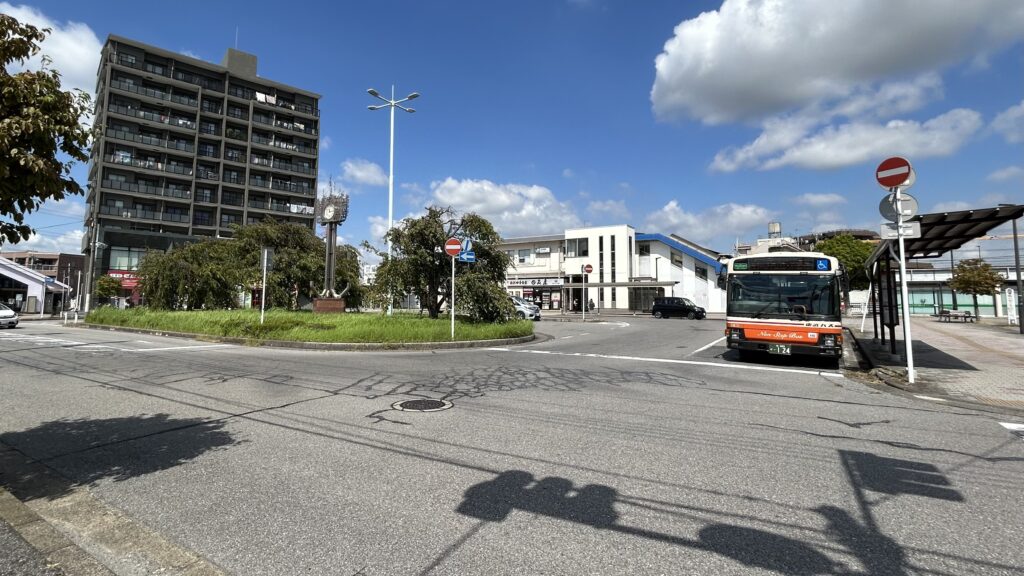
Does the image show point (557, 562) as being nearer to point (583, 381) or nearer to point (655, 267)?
point (583, 381)

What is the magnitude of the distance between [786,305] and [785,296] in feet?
0.69

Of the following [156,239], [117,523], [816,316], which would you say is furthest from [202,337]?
[156,239]

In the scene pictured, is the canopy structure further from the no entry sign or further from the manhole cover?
the manhole cover

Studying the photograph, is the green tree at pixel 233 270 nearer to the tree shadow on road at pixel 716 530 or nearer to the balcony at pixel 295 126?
the tree shadow on road at pixel 716 530

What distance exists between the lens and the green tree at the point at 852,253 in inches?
1836

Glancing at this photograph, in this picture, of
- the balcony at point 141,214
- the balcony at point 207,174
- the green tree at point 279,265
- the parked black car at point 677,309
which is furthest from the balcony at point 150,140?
the parked black car at point 677,309

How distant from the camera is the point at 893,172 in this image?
9062 millimetres

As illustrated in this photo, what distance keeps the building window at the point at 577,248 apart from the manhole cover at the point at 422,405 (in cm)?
4796

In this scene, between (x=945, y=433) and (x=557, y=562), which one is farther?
(x=945, y=433)

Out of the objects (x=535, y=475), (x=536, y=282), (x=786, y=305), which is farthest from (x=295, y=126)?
(x=535, y=475)

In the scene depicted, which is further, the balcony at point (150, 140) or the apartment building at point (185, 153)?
the balcony at point (150, 140)

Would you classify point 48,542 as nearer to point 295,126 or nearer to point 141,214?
point 141,214

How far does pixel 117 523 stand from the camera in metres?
3.13

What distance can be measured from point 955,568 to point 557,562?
6.97ft
